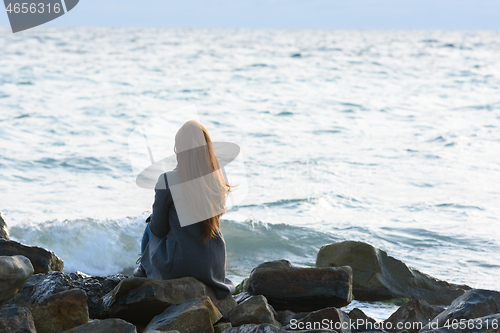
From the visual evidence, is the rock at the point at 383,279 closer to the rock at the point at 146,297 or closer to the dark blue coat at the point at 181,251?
the dark blue coat at the point at 181,251

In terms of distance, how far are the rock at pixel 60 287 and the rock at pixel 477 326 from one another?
2.18 m

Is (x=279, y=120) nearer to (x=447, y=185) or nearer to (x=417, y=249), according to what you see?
(x=447, y=185)

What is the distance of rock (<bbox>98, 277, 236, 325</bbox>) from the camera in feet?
10.5

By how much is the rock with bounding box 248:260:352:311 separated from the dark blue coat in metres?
0.40

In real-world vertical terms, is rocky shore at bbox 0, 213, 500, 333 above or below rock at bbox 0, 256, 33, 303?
below

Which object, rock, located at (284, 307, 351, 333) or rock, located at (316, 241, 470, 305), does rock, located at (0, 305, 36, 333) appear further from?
rock, located at (316, 241, 470, 305)

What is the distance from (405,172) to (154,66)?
21.3 m

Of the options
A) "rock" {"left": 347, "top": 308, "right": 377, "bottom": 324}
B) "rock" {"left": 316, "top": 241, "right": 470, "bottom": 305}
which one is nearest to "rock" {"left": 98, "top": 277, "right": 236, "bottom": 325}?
"rock" {"left": 347, "top": 308, "right": 377, "bottom": 324}

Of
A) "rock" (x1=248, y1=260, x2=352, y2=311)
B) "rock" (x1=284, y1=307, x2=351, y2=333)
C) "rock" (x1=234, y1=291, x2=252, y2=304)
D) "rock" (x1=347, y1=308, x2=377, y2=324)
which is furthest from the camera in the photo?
"rock" (x1=234, y1=291, x2=252, y2=304)

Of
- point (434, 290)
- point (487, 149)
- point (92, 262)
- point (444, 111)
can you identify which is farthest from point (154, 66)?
point (434, 290)

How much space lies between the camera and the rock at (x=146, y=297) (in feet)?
10.5

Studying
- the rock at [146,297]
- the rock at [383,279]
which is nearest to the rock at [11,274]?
the rock at [146,297]

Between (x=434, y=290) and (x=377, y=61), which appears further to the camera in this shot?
(x=377, y=61)

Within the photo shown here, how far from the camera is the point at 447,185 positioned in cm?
936
